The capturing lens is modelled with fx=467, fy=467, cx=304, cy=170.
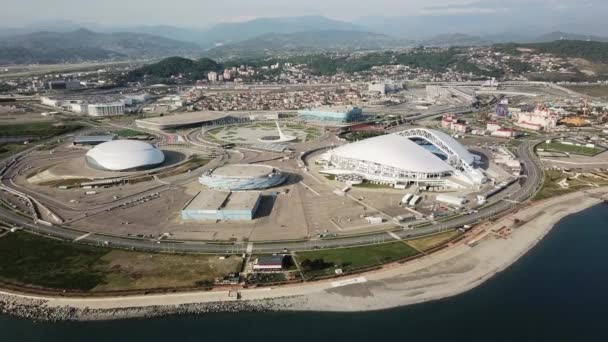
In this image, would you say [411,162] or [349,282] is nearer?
[349,282]

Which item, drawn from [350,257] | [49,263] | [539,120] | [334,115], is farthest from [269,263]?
[539,120]

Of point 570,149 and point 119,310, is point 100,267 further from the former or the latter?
point 570,149

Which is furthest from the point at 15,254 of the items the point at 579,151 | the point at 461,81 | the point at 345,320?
the point at 461,81

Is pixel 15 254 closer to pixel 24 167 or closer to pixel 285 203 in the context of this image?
pixel 285 203

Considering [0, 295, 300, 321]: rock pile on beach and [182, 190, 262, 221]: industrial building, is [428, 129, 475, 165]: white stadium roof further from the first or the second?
[0, 295, 300, 321]: rock pile on beach

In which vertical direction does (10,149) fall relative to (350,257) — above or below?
below

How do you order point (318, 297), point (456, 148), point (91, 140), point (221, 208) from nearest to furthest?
point (318, 297) < point (221, 208) < point (456, 148) < point (91, 140)

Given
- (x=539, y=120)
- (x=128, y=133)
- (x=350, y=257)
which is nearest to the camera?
(x=350, y=257)
